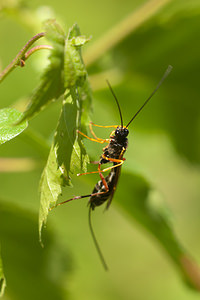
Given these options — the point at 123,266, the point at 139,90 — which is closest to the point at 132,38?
the point at 139,90

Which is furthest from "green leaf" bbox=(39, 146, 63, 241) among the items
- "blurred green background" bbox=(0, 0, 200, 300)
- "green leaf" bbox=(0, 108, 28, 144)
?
"blurred green background" bbox=(0, 0, 200, 300)

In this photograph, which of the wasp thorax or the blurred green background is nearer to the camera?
the wasp thorax

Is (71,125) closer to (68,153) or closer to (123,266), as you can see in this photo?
(68,153)

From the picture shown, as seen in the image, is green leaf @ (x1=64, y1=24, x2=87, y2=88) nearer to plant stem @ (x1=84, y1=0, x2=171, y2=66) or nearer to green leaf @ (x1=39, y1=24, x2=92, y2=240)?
green leaf @ (x1=39, y1=24, x2=92, y2=240)

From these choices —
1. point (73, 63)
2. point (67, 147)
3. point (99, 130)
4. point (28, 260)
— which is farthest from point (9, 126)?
point (99, 130)

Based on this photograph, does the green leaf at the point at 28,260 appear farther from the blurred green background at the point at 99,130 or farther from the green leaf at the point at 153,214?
the green leaf at the point at 153,214

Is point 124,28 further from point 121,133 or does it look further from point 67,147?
point 67,147

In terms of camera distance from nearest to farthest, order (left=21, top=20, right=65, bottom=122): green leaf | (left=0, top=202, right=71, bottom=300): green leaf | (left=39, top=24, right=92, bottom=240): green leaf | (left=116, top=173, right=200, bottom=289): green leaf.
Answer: (left=21, top=20, right=65, bottom=122): green leaf
(left=39, top=24, right=92, bottom=240): green leaf
(left=116, top=173, right=200, bottom=289): green leaf
(left=0, top=202, right=71, bottom=300): green leaf

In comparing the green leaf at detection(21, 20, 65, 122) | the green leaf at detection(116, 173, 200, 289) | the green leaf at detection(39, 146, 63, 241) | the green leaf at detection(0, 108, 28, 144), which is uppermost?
the green leaf at detection(21, 20, 65, 122)
